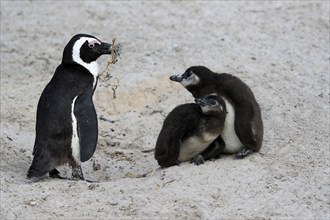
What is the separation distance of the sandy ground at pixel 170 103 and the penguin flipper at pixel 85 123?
28cm

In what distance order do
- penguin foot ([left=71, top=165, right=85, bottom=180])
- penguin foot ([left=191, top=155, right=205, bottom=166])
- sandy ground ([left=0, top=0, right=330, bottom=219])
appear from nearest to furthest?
sandy ground ([left=0, top=0, right=330, bottom=219])
penguin foot ([left=71, top=165, right=85, bottom=180])
penguin foot ([left=191, top=155, right=205, bottom=166])

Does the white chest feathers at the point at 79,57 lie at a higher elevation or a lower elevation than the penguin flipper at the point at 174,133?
higher

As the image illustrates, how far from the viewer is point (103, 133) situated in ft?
24.0

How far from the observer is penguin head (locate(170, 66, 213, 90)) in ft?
21.3

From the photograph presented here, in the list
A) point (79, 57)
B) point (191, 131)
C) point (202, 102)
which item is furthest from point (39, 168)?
point (202, 102)

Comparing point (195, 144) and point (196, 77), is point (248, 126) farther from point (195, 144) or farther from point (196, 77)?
point (196, 77)

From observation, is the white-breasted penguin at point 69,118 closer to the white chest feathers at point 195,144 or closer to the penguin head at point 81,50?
the penguin head at point 81,50

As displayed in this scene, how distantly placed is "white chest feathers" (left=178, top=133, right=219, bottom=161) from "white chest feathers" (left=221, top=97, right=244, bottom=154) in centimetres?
13

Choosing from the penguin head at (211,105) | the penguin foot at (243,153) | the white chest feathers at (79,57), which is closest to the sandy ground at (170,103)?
the penguin foot at (243,153)

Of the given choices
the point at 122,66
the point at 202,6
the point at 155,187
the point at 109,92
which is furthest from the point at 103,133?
→ the point at 202,6

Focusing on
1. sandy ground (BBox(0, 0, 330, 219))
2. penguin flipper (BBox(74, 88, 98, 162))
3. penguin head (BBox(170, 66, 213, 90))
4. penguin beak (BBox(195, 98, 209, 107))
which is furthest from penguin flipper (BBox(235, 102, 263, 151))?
penguin flipper (BBox(74, 88, 98, 162))

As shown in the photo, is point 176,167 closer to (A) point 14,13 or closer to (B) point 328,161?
(B) point 328,161

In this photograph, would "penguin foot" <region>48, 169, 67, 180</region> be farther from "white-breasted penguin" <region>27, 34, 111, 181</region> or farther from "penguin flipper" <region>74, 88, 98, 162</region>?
"penguin flipper" <region>74, 88, 98, 162</region>

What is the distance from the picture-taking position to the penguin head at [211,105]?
6.12 meters
